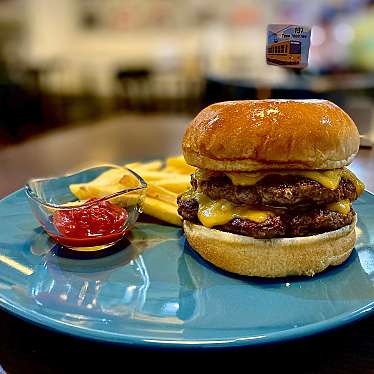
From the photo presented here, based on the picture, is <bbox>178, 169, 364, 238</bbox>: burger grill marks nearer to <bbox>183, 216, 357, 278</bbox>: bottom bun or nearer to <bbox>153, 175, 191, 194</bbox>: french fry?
<bbox>183, 216, 357, 278</bbox>: bottom bun

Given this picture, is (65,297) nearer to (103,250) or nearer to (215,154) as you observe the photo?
(103,250)

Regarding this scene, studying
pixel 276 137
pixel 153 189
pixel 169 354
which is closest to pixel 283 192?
pixel 276 137

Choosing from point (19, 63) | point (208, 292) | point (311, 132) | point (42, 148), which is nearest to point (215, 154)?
point (311, 132)

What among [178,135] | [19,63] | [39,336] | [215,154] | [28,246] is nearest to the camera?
[39,336]

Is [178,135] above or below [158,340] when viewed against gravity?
below

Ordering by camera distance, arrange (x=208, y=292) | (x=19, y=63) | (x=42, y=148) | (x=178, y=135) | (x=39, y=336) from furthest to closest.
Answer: (x=19, y=63)
(x=178, y=135)
(x=42, y=148)
(x=208, y=292)
(x=39, y=336)

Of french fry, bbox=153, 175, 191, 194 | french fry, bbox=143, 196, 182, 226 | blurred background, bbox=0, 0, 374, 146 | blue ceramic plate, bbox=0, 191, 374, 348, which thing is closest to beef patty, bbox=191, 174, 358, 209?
blue ceramic plate, bbox=0, 191, 374, 348

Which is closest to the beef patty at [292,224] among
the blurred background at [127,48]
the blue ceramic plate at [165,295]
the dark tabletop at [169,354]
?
the blue ceramic plate at [165,295]

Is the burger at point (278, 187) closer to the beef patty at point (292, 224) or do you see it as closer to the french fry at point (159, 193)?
the beef patty at point (292, 224)
